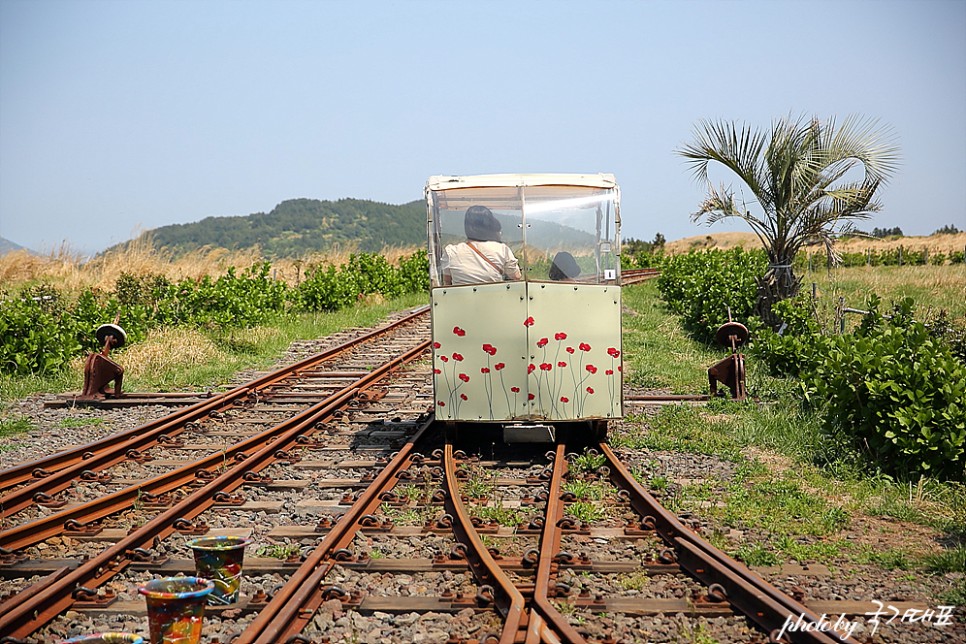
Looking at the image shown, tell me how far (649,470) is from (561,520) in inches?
82.9

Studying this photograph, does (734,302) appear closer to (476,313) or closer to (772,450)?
(772,450)

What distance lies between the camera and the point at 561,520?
21.8 feet

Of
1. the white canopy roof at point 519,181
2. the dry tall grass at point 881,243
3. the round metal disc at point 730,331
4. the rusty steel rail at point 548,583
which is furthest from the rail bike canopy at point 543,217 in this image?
the dry tall grass at point 881,243

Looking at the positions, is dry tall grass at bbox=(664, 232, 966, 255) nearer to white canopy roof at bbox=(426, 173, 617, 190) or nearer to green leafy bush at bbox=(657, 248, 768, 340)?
green leafy bush at bbox=(657, 248, 768, 340)

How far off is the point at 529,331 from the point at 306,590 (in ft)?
13.5

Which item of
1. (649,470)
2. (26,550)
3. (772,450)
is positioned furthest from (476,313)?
(26,550)

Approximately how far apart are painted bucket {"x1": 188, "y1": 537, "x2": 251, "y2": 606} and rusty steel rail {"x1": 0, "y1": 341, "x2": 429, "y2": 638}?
0.67m

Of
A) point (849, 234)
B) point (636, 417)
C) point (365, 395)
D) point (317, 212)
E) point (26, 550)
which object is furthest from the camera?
point (317, 212)

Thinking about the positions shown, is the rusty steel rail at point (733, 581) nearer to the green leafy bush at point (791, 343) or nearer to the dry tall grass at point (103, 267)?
the green leafy bush at point (791, 343)

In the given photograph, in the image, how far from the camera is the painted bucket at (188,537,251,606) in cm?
523

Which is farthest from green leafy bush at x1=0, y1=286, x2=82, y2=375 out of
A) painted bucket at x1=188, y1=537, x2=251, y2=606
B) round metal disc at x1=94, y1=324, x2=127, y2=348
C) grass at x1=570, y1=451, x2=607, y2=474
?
painted bucket at x1=188, y1=537, x2=251, y2=606

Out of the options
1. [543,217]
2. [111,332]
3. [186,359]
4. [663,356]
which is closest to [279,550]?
[543,217]

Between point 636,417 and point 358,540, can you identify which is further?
point 636,417

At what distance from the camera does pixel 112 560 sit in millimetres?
5844
